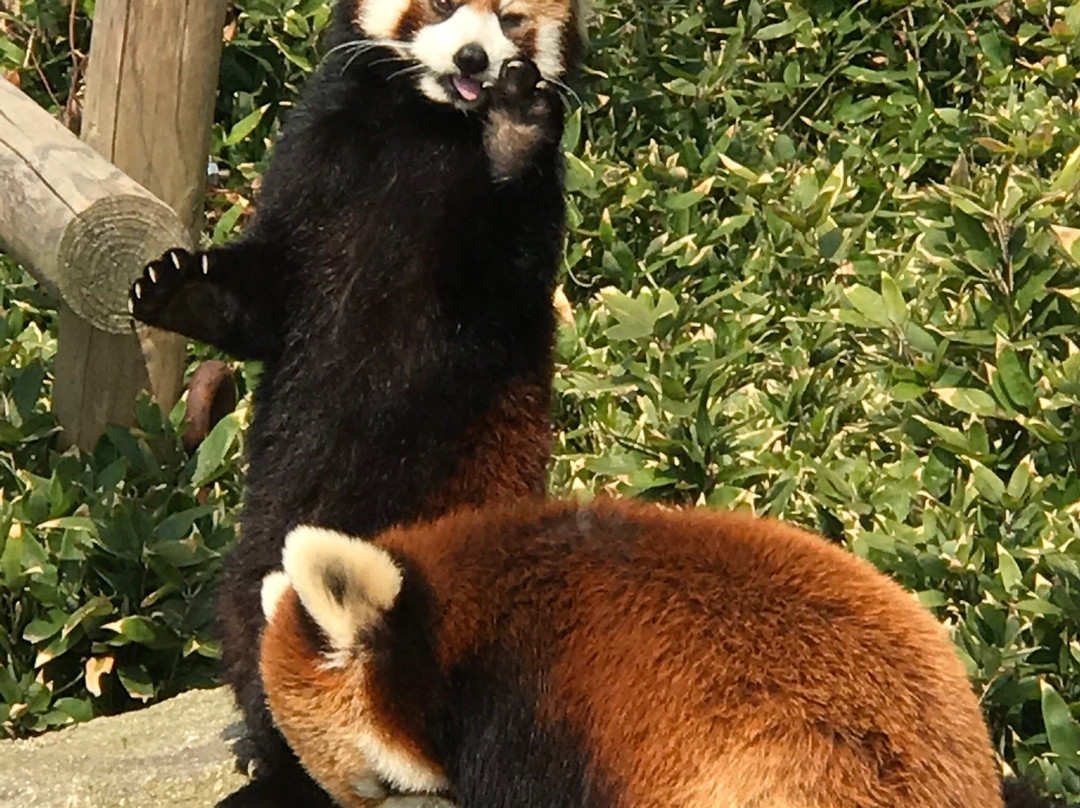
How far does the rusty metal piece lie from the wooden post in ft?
0.58

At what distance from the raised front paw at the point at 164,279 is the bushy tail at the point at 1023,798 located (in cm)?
169

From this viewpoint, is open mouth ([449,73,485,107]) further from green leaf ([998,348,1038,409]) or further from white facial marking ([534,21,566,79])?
green leaf ([998,348,1038,409])

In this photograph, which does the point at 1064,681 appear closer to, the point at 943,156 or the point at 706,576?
the point at 706,576

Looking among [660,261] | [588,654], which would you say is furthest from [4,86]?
[588,654]

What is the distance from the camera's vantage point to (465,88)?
Answer: 3146mm

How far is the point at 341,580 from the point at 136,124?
2138 mm

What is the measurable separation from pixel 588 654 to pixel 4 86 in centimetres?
249

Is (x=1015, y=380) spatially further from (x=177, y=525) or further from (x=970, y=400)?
(x=177, y=525)

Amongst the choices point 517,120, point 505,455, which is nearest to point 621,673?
point 505,455

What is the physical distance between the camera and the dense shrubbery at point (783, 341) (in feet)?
11.2

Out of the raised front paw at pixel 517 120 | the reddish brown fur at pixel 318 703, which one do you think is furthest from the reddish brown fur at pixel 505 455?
the reddish brown fur at pixel 318 703

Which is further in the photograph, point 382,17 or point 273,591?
point 382,17

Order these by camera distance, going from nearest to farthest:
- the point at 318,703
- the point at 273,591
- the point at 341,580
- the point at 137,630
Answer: the point at 341,580
the point at 318,703
the point at 273,591
the point at 137,630

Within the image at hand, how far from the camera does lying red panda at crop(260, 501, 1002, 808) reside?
223 centimetres
